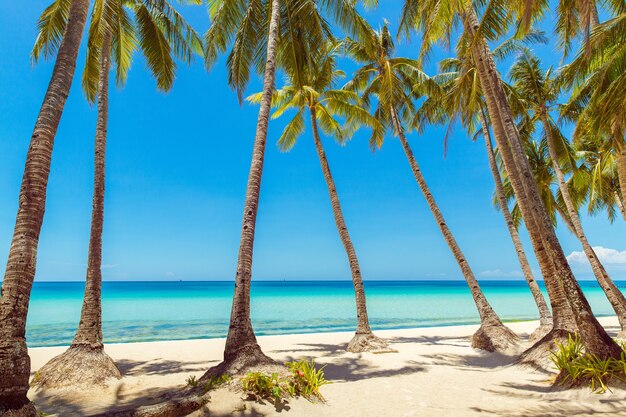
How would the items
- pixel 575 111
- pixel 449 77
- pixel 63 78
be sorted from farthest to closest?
pixel 449 77 < pixel 575 111 < pixel 63 78

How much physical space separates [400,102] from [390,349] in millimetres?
11003

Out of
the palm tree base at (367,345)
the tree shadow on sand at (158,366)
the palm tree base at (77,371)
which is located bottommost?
the tree shadow on sand at (158,366)

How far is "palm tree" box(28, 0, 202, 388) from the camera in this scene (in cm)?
706

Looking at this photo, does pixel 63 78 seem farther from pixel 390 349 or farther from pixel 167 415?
pixel 390 349

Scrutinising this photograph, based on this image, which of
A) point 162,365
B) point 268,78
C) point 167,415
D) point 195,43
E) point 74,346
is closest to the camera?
point 167,415

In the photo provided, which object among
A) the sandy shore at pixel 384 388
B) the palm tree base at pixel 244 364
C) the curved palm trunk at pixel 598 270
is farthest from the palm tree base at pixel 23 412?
the curved palm trunk at pixel 598 270

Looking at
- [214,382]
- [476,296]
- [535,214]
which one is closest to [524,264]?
[476,296]

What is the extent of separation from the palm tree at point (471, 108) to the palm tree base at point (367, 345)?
4.90m

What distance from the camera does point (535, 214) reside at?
7344mm

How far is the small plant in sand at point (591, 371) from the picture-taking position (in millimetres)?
5484

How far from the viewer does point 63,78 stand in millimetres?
5219

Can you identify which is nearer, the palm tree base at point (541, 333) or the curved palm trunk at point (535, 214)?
the curved palm trunk at point (535, 214)

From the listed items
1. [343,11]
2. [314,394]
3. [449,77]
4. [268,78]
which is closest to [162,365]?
[314,394]

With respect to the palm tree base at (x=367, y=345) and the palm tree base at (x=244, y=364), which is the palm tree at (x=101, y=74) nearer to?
the palm tree base at (x=244, y=364)
